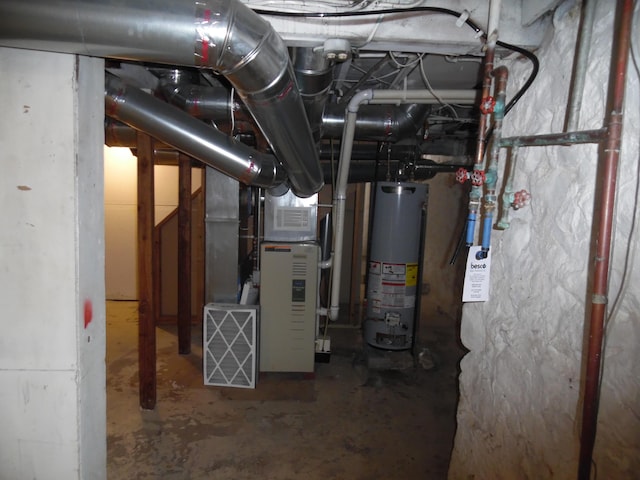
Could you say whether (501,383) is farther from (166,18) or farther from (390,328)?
(390,328)

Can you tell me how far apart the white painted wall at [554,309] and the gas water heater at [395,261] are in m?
1.91

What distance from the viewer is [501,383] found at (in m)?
1.31

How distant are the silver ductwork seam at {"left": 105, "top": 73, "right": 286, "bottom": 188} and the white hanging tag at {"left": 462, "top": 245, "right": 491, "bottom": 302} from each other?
4.61 feet

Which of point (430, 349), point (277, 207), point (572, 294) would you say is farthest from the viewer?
point (430, 349)

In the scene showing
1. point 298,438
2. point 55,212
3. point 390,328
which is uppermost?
point 55,212

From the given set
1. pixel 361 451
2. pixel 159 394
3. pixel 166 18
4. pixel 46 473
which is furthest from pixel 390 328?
pixel 166 18

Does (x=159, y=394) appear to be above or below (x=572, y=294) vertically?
below

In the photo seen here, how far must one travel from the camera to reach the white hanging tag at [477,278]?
51.9 inches

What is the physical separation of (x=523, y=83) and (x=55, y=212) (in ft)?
5.05

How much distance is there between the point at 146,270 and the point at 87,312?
4.79 feet

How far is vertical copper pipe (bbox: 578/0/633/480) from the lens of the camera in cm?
83

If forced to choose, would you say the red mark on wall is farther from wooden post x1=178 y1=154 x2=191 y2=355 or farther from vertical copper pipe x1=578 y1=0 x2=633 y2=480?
wooden post x1=178 y1=154 x2=191 y2=355

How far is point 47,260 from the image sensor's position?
1.08 meters

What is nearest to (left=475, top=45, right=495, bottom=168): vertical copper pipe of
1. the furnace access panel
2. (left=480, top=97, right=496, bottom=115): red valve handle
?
(left=480, top=97, right=496, bottom=115): red valve handle
